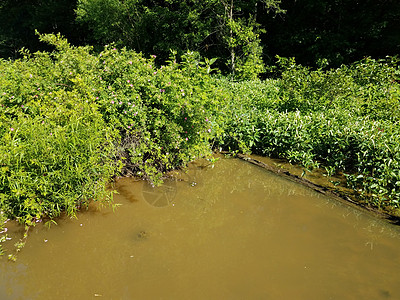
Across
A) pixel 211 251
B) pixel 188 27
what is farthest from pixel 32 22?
pixel 211 251

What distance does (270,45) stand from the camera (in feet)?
55.3

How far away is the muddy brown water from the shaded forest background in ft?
31.5

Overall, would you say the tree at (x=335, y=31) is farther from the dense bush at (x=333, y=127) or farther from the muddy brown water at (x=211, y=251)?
the muddy brown water at (x=211, y=251)

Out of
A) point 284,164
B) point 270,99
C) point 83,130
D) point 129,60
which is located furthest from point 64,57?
point 270,99

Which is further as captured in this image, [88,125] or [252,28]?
[252,28]

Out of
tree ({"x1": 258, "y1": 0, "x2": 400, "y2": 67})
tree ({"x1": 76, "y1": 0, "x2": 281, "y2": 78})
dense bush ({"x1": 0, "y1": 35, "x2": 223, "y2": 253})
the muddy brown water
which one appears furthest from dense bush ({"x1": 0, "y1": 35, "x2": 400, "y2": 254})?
tree ({"x1": 258, "y1": 0, "x2": 400, "y2": 67})

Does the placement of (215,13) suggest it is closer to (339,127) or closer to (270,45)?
(270,45)

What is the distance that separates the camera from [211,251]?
3.11 meters

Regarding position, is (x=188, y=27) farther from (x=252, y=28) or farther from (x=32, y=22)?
(x=32, y=22)

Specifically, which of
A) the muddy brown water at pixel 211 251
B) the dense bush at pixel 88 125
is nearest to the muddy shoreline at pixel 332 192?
the muddy brown water at pixel 211 251

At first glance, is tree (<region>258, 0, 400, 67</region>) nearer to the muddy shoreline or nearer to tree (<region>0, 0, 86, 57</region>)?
the muddy shoreline

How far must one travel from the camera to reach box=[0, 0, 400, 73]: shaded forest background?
1276 cm

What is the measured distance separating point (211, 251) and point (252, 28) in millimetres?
11394

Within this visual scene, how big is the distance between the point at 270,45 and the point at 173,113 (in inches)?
554
